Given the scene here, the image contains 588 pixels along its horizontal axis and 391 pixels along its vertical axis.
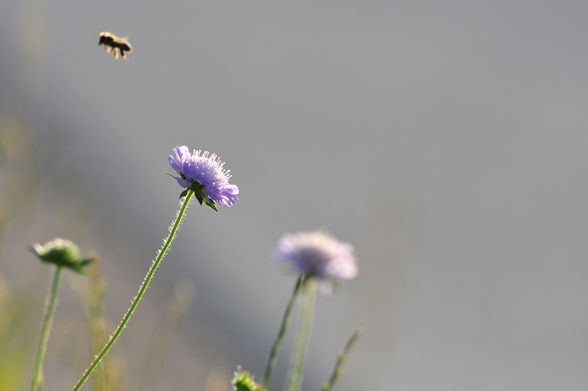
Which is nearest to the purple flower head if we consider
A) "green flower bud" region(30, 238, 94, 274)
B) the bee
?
"green flower bud" region(30, 238, 94, 274)

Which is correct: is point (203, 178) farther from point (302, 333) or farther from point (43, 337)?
point (302, 333)

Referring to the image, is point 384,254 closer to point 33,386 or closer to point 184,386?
point 33,386

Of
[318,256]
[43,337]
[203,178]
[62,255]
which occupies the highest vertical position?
[318,256]

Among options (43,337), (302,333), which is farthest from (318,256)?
(43,337)

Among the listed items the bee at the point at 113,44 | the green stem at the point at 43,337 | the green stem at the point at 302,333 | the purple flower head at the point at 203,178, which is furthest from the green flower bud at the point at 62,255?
the bee at the point at 113,44

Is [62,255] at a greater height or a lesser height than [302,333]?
lesser

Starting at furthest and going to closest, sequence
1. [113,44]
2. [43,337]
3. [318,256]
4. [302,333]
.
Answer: [318,256], [113,44], [302,333], [43,337]

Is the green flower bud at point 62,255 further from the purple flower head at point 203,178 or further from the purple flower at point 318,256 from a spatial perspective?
the purple flower at point 318,256
